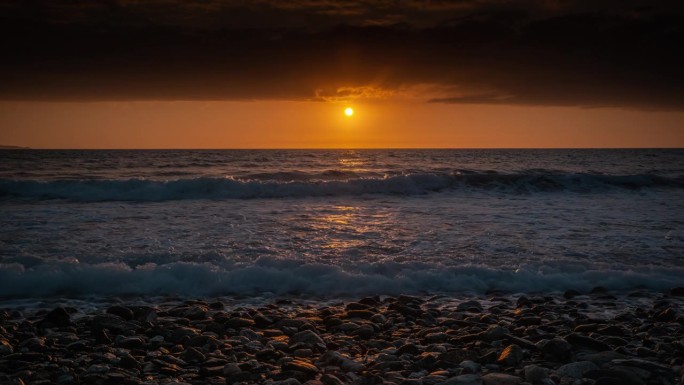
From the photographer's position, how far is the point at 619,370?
4164 millimetres

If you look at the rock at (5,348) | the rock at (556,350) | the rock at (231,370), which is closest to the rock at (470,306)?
the rock at (556,350)

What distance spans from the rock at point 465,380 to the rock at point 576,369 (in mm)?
772

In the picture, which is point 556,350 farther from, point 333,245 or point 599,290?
point 333,245

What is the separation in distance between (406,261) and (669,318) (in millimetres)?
3816

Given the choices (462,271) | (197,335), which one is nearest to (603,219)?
(462,271)

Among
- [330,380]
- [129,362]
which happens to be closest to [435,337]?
[330,380]

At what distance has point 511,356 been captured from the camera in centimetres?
461

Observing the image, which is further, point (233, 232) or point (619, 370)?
point (233, 232)

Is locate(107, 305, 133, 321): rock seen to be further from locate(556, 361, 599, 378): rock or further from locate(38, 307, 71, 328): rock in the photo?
locate(556, 361, 599, 378): rock

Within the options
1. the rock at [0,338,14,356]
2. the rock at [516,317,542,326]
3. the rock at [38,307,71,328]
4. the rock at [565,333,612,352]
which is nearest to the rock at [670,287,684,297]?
the rock at [516,317,542,326]

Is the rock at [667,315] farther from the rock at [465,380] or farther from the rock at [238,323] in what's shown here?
the rock at [238,323]

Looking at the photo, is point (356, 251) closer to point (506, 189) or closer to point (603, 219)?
point (603, 219)

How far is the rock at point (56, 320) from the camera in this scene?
5.65m

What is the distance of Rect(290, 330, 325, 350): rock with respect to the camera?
5.04 metres
